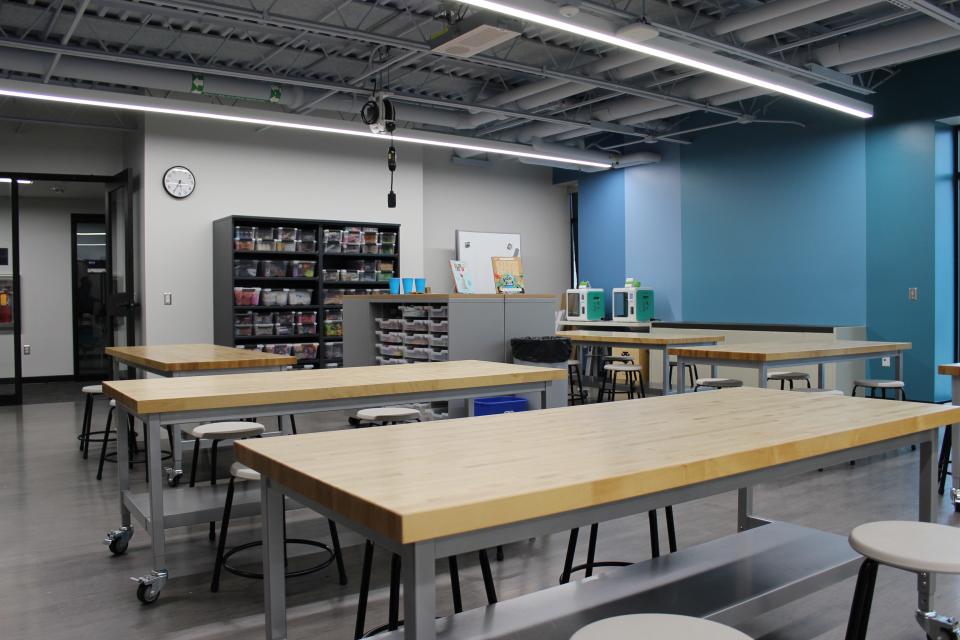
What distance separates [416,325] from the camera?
22.3ft

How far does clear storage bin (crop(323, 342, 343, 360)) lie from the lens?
9.66m

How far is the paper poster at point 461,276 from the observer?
1033 centimetres

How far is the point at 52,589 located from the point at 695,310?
9.40 m

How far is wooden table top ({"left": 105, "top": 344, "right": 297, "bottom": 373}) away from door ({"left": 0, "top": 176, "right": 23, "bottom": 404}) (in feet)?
14.7

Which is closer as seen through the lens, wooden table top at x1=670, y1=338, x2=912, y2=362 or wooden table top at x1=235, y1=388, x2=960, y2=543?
wooden table top at x1=235, y1=388, x2=960, y2=543

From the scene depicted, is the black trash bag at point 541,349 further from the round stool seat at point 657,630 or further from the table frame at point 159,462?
the round stool seat at point 657,630

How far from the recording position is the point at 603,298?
11.9 m

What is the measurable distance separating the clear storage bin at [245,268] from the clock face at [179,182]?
1237 millimetres

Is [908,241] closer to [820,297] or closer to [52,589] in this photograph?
[820,297]

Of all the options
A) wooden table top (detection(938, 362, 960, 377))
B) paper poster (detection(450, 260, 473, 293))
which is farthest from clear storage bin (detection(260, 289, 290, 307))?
wooden table top (detection(938, 362, 960, 377))

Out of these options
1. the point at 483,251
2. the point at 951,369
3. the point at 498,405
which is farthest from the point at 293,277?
the point at 951,369

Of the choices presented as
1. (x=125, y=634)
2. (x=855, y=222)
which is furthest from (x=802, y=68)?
(x=125, y=634)

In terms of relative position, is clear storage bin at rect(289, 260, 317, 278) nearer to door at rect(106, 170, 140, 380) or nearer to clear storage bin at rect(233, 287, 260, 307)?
clear storage bin at rect(233, 287, 260, 307)

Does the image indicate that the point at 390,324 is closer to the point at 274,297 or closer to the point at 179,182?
the point at 274,297
